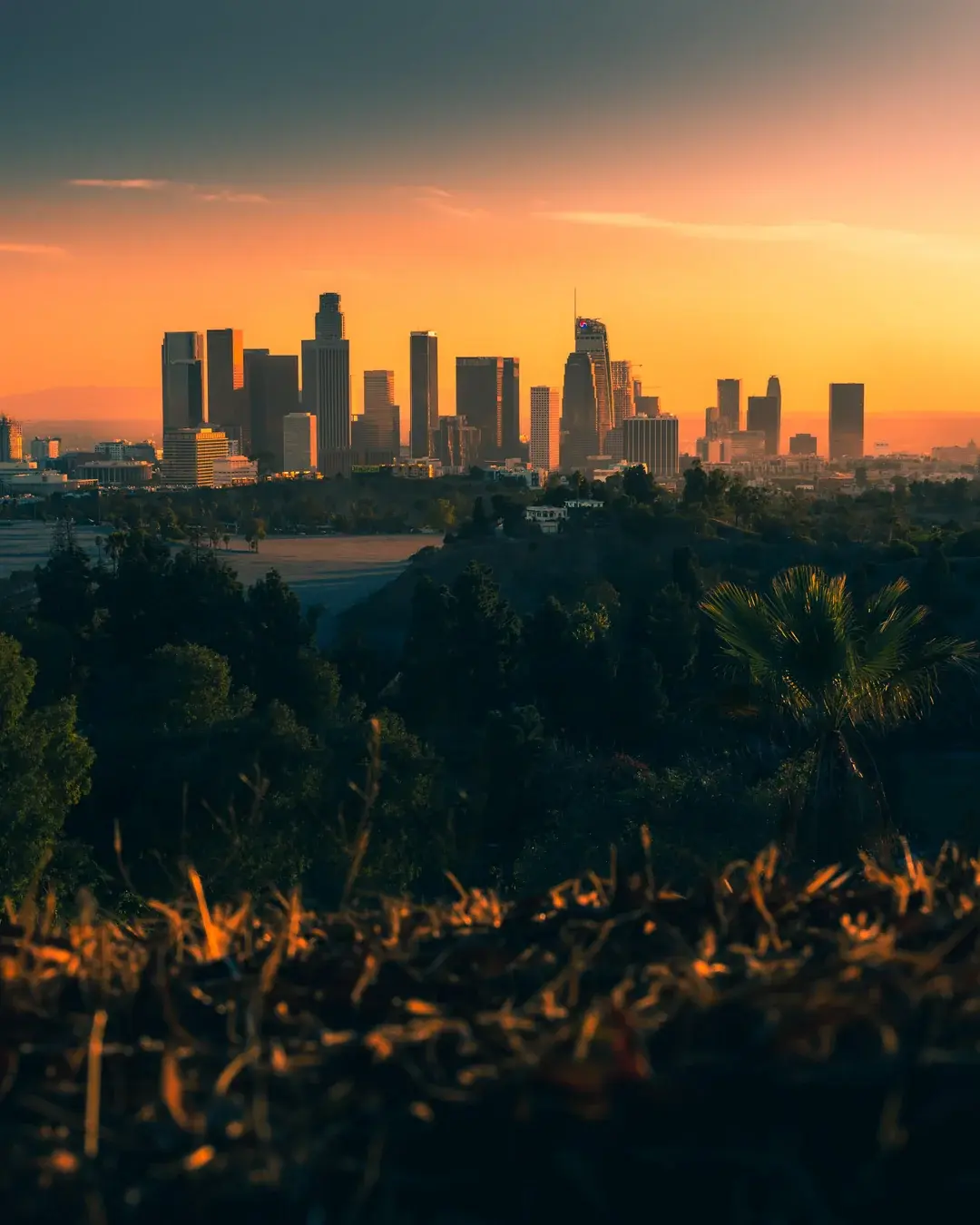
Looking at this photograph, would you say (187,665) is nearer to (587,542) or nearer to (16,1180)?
(16,1180)

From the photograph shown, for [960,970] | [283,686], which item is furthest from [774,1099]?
[283,686]

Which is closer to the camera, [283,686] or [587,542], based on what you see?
[283,686]

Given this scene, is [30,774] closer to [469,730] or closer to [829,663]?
[829,663]

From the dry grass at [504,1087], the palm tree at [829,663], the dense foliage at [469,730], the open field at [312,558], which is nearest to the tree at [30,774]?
the dense foliage at [469,730]

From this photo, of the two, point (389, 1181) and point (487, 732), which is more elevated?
point (389, 1181)

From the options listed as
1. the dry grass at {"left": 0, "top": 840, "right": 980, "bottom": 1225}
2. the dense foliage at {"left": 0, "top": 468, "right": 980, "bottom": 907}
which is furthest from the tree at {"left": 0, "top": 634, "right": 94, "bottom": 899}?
the dry grass at {"left": 0, "top": 840, "right": 980, "bottom": 1225}

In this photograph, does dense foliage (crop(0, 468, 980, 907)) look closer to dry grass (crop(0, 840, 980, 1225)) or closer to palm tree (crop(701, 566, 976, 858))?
palm tree (crop(701, 566, 976, 858))
